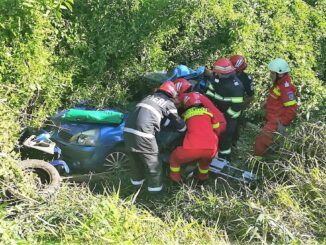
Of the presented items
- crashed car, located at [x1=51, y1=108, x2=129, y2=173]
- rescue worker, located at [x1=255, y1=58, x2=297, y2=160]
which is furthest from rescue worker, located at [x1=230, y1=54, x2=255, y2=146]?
crashed car, located at [x1=51, y1=108, x2=129, y2=173]

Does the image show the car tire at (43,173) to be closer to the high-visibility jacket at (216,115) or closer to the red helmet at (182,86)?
the red helmet at (182,86)

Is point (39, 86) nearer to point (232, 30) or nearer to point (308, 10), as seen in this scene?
point (232, 30)

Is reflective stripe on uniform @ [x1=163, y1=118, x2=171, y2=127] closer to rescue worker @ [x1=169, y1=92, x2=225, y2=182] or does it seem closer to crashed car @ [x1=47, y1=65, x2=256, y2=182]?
crashed car @ [x1=47, y1=65, x2=256, y2=182]

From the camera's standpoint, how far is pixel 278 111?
7.71 metres

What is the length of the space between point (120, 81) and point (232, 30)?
7.07 ft

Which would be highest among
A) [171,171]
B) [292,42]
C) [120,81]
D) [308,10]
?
[308,10]

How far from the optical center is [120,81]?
841 centimetres

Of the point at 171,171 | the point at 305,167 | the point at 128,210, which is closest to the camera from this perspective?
the point at 128,210

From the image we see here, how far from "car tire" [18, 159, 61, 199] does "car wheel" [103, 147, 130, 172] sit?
886 mm

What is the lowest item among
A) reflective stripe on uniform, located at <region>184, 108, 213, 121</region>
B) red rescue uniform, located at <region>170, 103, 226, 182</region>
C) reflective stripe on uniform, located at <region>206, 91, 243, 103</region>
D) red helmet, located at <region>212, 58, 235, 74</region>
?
red rescue uniform, located at <region>170, 103, 226, 182</region>

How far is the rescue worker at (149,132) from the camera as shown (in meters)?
6.73

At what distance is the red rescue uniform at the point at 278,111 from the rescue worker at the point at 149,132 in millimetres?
1302

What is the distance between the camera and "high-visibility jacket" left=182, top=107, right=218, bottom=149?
22.8 ft

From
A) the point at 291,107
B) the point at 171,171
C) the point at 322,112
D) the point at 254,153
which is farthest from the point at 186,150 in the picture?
the point at 322,112
